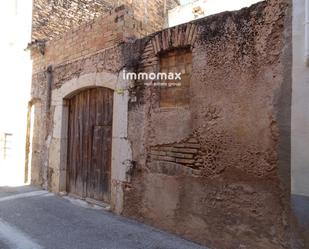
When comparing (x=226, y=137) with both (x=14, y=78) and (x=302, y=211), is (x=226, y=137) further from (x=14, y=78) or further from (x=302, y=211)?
(x=14, y=78)

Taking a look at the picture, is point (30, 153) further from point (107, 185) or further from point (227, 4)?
point (227, 4)

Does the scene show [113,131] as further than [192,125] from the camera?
Yes

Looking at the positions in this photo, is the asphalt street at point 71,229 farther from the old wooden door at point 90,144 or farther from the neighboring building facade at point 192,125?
the old wooden door at point 90,144

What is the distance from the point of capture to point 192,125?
12.2 ft

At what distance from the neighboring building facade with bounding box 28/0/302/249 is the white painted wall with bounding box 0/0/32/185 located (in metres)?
2.16

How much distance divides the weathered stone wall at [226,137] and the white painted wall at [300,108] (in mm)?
75

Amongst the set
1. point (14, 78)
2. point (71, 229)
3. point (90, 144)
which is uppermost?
point (14, 78)

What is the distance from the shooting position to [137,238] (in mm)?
3760

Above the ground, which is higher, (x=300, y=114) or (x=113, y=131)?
(x=300, y=114)

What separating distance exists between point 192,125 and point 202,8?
25.2ft

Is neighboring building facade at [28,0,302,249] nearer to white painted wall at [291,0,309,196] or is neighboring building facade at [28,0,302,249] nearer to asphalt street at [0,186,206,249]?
white painted wall at [291,0,309,196]

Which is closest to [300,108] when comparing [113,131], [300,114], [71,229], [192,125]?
[300,114]

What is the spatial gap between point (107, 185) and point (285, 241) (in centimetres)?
306

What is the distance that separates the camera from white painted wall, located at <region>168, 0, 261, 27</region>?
31.3ft
